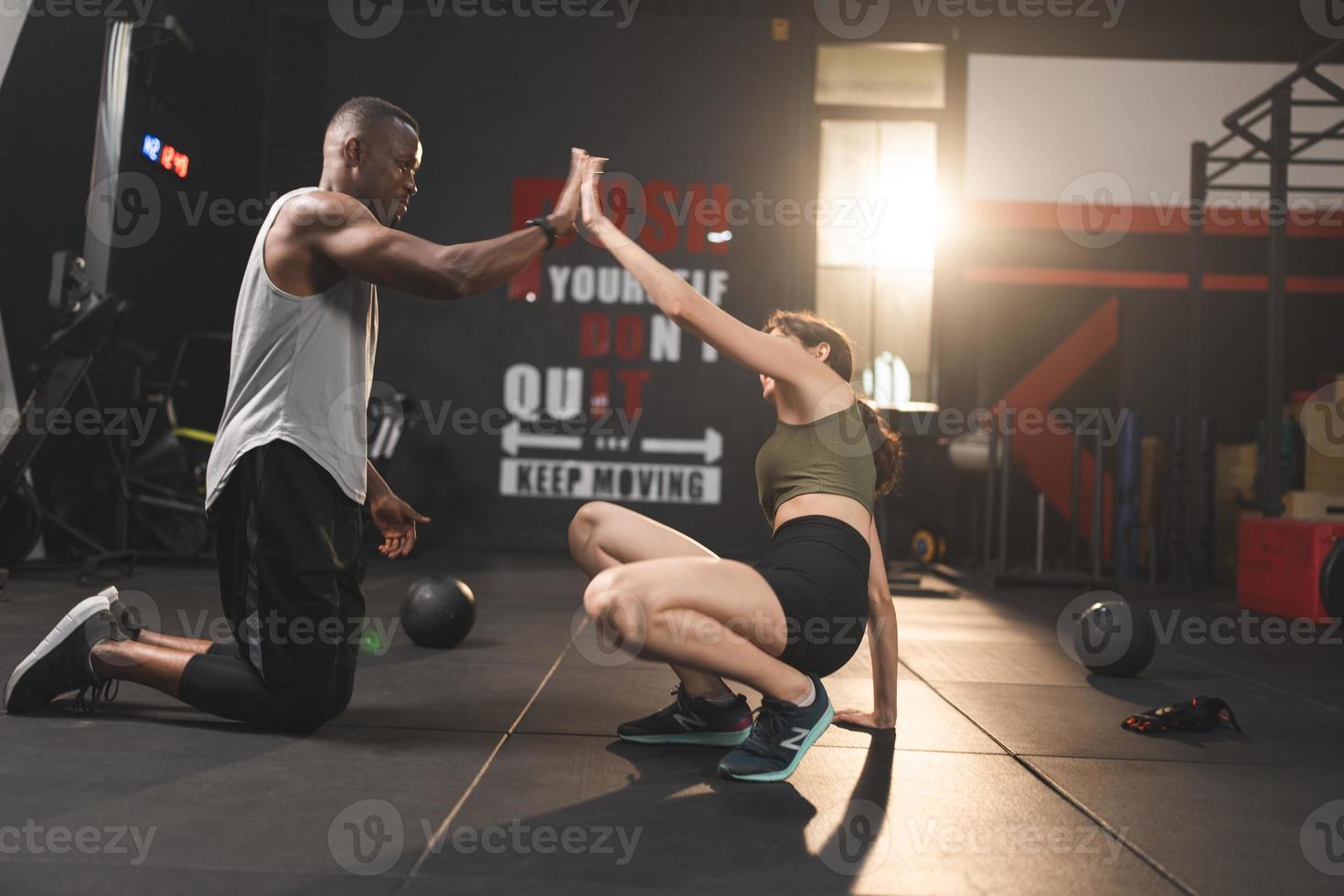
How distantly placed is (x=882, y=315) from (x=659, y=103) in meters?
2.23

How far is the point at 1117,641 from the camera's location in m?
3.38

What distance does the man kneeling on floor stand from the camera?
7.32 feet

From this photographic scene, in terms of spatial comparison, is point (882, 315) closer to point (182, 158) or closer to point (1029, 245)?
point (1029, 245)

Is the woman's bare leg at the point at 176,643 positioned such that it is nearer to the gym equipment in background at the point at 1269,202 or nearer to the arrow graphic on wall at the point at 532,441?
the gym equipment in background at the point at 1269,202

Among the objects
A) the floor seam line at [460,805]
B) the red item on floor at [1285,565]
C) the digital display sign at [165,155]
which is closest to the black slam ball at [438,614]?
the floor seam line at [460,805]

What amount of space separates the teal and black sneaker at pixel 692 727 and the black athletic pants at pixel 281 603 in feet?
2.12

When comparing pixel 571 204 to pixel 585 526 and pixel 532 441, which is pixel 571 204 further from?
pixel 532 441

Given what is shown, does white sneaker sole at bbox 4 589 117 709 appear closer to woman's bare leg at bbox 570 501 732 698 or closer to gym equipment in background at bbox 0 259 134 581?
woman's bare leg at bbox 570 501 732 698

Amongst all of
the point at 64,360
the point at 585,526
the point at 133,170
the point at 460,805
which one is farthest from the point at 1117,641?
the point at 133,170

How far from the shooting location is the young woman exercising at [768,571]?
2025 millimetres

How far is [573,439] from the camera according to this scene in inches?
307

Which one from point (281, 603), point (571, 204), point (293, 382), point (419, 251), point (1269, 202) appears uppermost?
point (1269, 202)

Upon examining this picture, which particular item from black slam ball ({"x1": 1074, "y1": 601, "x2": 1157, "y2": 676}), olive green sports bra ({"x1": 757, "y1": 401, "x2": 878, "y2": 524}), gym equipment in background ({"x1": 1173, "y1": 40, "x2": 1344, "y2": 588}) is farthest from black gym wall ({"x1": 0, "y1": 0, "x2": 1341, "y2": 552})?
olive green sports bra ({"x1": 757, "y1": 401, "x2": 878, "y2": 524})

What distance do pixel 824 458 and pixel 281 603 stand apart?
1136mm
